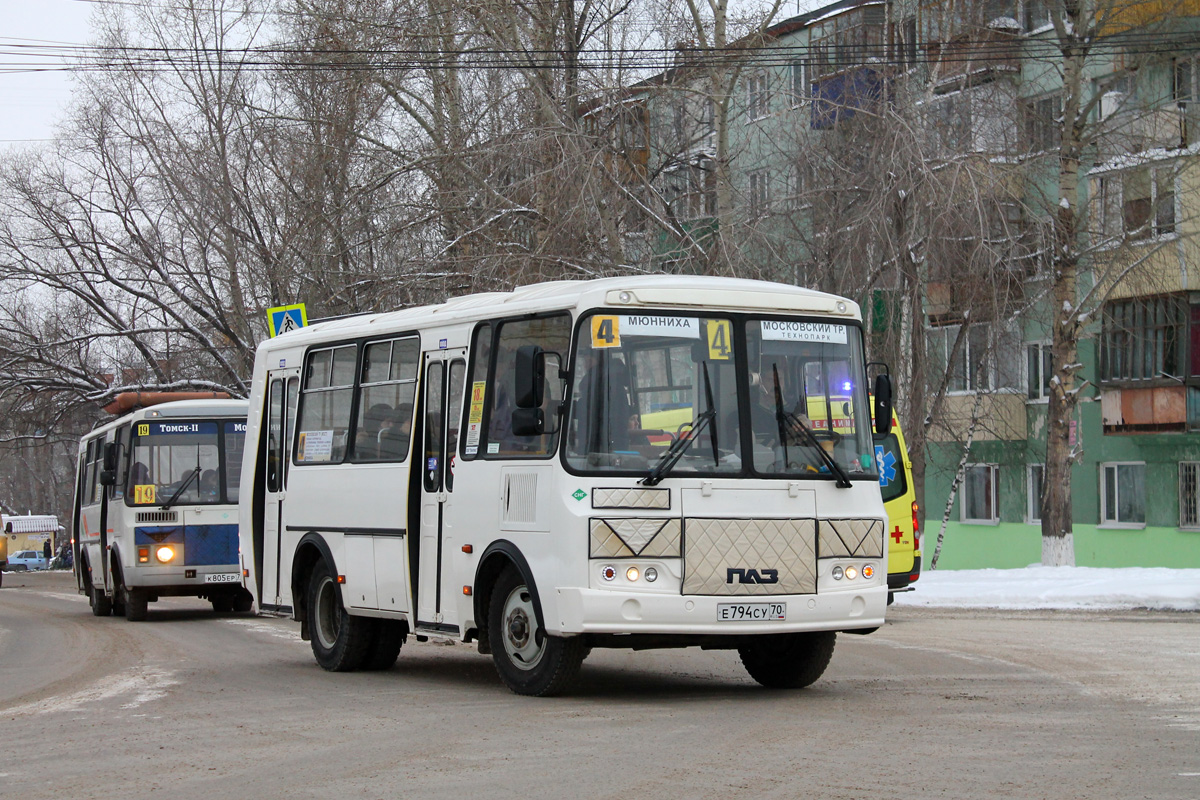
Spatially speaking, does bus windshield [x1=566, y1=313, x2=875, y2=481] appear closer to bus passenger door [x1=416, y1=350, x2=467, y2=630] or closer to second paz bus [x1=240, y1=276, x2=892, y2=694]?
second paz bus [x1=240, y1=276, x2=892, y2=694]

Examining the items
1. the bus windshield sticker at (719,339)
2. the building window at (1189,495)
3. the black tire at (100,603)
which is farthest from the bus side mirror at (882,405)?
the building window at (1189,495)

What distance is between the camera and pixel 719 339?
11.3 metres

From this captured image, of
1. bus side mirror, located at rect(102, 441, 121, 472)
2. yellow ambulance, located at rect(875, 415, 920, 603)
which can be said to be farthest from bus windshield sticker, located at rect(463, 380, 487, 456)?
bus side mirror, located at rect(102, 441, 121, 472)

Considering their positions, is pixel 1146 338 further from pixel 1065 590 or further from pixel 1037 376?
pixel 1065 590

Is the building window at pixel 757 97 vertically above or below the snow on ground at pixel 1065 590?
above

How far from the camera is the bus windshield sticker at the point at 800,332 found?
1148 centimetres

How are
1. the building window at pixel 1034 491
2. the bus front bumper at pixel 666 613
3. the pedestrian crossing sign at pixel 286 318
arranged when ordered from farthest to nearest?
the building window at pixel 1034 491
the pedestrian crossing sign at pixel 286 318
the bus front bumper at pixel 666 613

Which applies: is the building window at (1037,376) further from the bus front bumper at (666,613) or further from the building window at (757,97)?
the bus front bumper at (666,613)

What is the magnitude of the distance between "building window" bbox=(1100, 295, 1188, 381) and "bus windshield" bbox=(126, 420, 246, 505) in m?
19.4

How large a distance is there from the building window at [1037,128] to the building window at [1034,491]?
12.6m

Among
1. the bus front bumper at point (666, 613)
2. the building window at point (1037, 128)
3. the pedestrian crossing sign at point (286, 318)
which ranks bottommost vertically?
the bus front bumper at point (666, 613)

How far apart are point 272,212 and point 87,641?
1658cm

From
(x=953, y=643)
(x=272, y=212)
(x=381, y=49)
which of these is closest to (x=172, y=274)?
(x=272, y=212)

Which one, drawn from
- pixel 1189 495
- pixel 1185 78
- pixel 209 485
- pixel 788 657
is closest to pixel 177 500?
pixel 209 485
